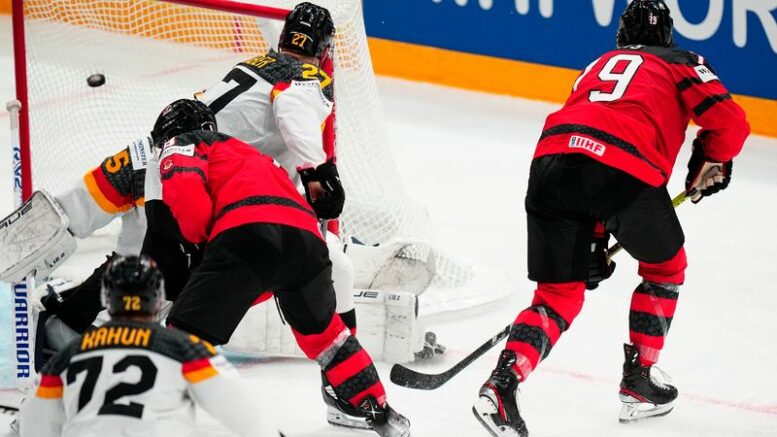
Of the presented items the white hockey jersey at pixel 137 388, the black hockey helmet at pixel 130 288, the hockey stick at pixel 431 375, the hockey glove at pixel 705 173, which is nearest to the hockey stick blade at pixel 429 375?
the hockey stick at pixel 431 375

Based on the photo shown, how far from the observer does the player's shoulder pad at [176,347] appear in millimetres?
2428

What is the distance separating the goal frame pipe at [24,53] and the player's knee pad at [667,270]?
140cm

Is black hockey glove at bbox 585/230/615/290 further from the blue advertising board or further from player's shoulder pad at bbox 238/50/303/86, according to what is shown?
the blue advertising board

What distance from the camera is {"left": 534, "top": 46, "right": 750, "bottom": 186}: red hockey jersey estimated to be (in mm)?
3504

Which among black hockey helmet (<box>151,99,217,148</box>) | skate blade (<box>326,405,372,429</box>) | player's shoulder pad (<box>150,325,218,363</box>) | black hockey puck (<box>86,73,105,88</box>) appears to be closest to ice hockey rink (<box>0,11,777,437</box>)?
skate blade (<box>326,405,372,429</box>)

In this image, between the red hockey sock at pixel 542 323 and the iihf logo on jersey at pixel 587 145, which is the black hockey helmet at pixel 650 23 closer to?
the iihf logo on jersey at pixel 587 145

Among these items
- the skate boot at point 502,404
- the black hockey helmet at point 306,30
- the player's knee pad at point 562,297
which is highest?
the black hockey helmet at point 306,30

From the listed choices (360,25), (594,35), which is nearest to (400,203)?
(360,25)

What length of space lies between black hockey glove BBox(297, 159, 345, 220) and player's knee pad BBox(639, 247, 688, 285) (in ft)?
2.99

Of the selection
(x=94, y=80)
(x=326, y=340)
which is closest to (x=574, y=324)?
(x=326, y=340)

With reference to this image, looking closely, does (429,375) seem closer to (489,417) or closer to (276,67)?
(489,417)

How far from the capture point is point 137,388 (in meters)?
2.40

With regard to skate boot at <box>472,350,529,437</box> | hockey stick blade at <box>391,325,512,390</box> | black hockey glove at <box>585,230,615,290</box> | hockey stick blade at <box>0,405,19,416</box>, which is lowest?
hockey stick blade at <box>0,405,19,416</box>

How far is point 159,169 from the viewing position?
331cm
